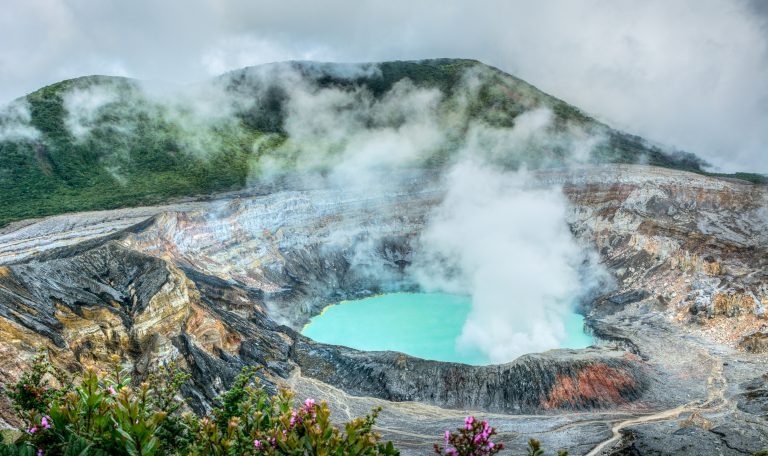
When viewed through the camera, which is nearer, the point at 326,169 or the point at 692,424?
the point at 692,424

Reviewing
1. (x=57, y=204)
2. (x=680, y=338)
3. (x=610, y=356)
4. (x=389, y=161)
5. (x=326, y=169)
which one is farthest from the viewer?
(x=389, y=161)

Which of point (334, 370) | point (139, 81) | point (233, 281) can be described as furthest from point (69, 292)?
point (139, 81)

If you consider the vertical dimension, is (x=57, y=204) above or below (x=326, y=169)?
below

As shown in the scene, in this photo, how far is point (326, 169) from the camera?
109m

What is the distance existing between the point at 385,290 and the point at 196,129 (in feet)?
190

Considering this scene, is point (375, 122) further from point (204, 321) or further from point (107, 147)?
point (204, 321)

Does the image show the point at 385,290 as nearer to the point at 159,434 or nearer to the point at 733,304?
the point at 733,304

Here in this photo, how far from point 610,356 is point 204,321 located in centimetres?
3556

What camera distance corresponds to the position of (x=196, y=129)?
379 ft

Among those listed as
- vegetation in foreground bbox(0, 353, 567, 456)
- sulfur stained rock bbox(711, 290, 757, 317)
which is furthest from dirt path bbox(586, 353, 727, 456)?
vegetation in foreground bbox(0, 353, 567, 456)

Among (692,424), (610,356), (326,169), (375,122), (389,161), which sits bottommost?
(692,424)

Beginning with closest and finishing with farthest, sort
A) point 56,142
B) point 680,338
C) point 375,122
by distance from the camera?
point 680,338 → point 56,142 → point 375,122

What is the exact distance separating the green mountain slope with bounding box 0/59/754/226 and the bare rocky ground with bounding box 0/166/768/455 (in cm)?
1568

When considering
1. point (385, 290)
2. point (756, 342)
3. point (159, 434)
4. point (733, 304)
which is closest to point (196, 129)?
point (385, 290)
